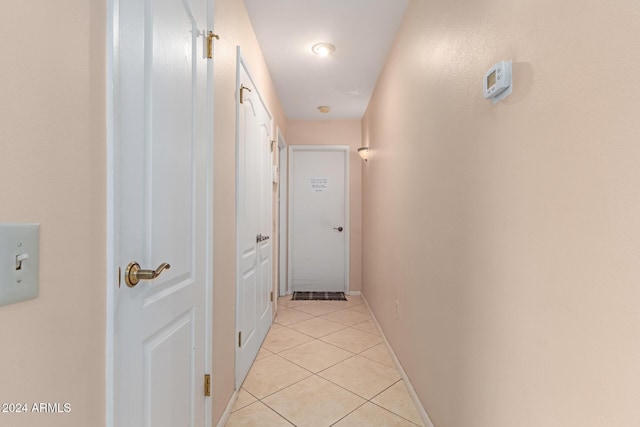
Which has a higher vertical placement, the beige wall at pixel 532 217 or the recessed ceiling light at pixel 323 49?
the recessed ceiling light at pixel 323 49

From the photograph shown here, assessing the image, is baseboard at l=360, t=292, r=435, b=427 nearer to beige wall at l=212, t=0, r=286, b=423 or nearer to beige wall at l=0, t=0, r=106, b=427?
beige wall at l=212, t=0, r=286, b=423

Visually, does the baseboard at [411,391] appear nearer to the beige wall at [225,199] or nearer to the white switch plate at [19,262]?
the beige wall at [225,199]

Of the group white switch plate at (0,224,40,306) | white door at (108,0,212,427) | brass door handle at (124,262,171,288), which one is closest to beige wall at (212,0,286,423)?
white door at (108,0,212,427)

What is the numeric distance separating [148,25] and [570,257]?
1.31 m

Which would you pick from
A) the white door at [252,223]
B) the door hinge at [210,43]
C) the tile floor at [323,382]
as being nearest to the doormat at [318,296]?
the tile floor at [323,382]

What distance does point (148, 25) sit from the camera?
1002 mm

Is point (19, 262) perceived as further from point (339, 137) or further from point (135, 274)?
point (339, 137)

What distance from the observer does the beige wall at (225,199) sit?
1676 mm

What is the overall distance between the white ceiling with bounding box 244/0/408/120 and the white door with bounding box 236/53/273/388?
0.46 m

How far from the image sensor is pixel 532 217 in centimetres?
91

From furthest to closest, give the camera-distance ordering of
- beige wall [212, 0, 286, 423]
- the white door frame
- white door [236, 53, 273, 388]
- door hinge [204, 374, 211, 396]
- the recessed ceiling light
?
the white door frame, the recessed ceiling light, white door [236, 53, 273, 388], beige wall [212, 0, 286, 423], door hinge [204, 374, 211, 396]

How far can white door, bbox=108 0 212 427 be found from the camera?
86 centimetres

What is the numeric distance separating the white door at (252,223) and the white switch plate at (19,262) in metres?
1.52

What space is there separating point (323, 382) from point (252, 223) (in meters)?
1.22
